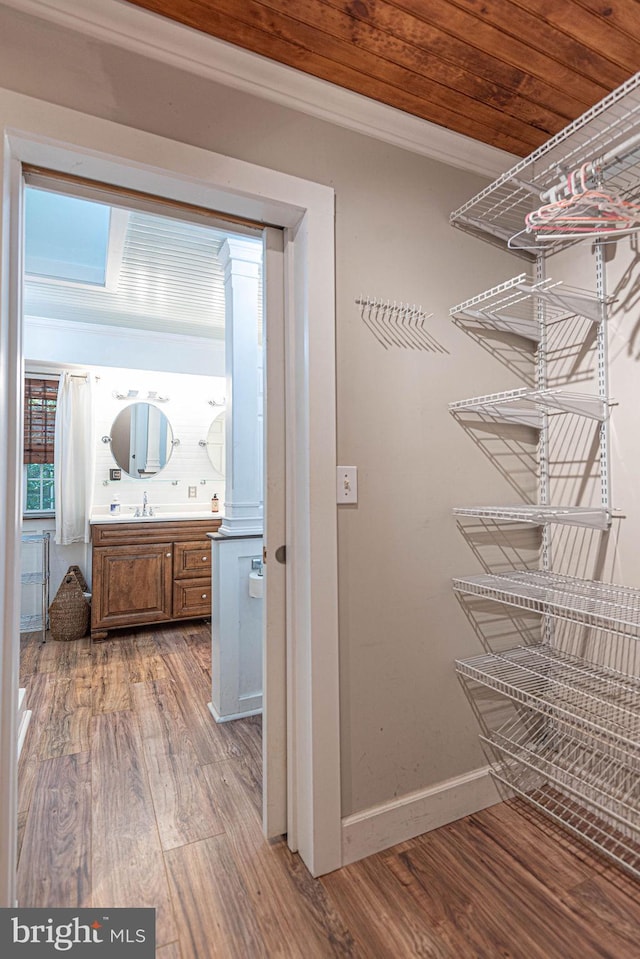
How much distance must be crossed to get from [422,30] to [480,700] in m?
2.12

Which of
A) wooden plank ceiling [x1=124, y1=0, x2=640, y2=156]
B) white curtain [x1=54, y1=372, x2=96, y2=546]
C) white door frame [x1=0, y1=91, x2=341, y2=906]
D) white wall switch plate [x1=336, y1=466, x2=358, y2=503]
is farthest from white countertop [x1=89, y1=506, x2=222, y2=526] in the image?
wooden plank ceiling [x1=124, y1=0, x2=640, y2=156]

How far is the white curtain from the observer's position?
403 cm

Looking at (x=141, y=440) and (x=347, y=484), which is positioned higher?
(x=141, y=440)

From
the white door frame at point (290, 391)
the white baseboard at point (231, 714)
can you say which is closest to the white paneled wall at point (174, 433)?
the white baseboard at point (231, 714)

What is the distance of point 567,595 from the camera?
156cm

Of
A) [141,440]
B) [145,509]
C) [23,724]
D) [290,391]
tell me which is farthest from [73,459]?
[290,391]

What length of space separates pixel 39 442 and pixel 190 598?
74.1 inches

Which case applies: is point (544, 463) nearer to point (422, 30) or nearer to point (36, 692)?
point (422, 30)

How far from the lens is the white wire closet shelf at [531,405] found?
4.94ft

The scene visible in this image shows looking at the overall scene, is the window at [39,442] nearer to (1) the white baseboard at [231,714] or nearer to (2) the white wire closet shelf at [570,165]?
(1) the white baseboard at [231,714]

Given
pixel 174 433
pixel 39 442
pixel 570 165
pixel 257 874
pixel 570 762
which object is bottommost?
pixel 257 874

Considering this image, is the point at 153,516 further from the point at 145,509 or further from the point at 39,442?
the point at 39,442

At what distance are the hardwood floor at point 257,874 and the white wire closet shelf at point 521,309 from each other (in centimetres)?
179

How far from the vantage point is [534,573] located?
1.89m
